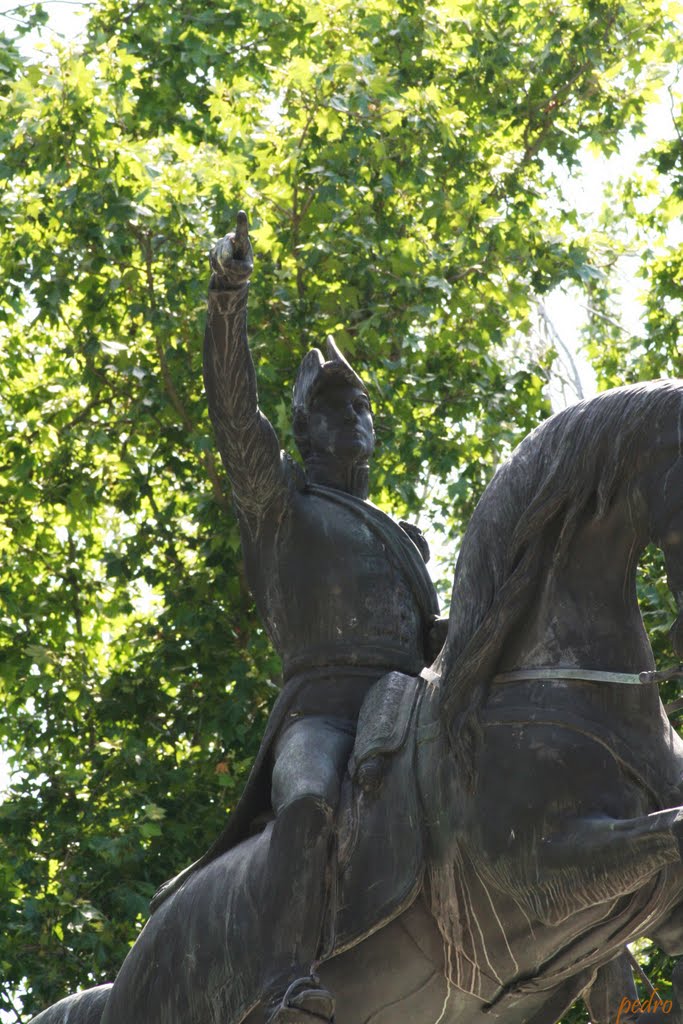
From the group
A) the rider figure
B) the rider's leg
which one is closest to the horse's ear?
the rider figure

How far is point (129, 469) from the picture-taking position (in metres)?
12.0

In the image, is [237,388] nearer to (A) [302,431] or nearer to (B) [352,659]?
(A) [302,431]

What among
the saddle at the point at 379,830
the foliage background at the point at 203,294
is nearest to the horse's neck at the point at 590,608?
the saddle at the point at 379,830

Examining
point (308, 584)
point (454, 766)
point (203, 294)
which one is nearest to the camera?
point (454, 766)

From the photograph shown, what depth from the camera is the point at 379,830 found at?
477 cm

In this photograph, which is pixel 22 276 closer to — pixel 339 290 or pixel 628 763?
pixel 339 290

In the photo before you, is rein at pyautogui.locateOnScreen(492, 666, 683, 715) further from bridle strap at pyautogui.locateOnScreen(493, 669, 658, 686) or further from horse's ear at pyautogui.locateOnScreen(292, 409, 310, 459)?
horse's ear at pyautogui.locateOnScreen(292, 409, 310, 459)

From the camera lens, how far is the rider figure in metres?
4.89

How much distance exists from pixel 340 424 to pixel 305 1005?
189cm

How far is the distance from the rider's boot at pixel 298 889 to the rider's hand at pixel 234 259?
55.2 inches

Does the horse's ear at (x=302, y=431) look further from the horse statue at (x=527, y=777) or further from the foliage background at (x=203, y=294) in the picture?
the foliage background at (x=203, y=294)

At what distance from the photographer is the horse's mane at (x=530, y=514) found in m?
4.32

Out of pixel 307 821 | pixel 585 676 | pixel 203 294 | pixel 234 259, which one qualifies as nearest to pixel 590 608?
pixel 585 676

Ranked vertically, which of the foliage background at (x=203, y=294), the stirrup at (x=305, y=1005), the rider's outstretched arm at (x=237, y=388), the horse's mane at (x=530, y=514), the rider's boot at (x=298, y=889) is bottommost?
the stirrup at (x=305, y=1005)
